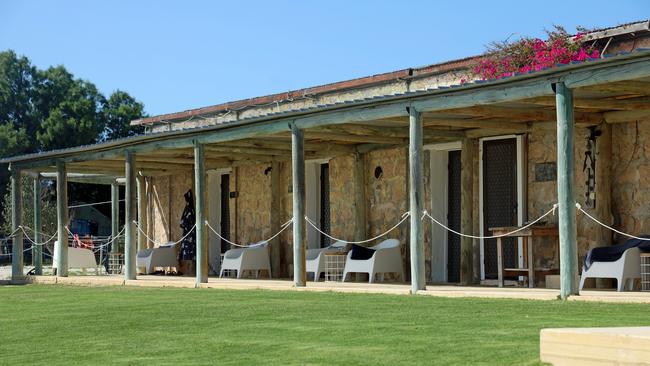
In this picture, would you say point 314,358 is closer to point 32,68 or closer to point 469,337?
point 469,337

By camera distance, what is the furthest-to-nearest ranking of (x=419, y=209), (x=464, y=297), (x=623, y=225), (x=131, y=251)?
(x=131, y=251) < (x=623, y=225) < (x=419, y=209) < (x=464, y=297)

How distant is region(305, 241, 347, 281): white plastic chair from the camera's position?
1795cm

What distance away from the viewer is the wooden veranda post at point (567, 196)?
38.1ft

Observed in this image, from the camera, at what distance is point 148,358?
7.95m

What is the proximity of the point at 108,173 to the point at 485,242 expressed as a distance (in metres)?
9.65

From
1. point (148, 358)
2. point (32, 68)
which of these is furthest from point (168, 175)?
point (32, 68)

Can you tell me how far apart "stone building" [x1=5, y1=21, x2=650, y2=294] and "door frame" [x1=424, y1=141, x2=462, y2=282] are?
16 millimetres

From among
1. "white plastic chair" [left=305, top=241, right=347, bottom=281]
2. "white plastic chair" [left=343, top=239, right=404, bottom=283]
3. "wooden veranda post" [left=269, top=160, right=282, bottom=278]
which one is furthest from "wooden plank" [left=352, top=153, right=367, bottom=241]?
"wooden veranda post" [left=269, top=160, right=282, bottom=278]

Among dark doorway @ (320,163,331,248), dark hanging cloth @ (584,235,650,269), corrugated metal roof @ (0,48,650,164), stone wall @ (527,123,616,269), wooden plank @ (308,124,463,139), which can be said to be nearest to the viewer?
corrugated metal roof @ (0,48,650,164)

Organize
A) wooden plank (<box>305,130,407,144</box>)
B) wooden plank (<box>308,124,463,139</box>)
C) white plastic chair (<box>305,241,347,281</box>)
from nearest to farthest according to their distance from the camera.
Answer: wooden plank (<box>308,124,463,139</box>)
wooden plank (<box>305,130,407,144</box>)
white plastic chair (<box>305,241,347,281</box>)

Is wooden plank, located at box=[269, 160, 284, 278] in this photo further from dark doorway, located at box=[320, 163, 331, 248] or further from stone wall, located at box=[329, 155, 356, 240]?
stone wall, located at box=[329, 155, 356, 240]

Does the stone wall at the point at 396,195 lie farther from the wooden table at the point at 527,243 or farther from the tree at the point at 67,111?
the tree at the point at 67,111

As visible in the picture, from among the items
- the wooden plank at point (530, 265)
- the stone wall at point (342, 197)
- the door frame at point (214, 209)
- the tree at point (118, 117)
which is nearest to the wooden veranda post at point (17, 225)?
the door frame at point (214, 209)

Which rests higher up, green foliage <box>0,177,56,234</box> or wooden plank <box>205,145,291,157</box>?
wooden plank <box>205,145,291,157</box>
